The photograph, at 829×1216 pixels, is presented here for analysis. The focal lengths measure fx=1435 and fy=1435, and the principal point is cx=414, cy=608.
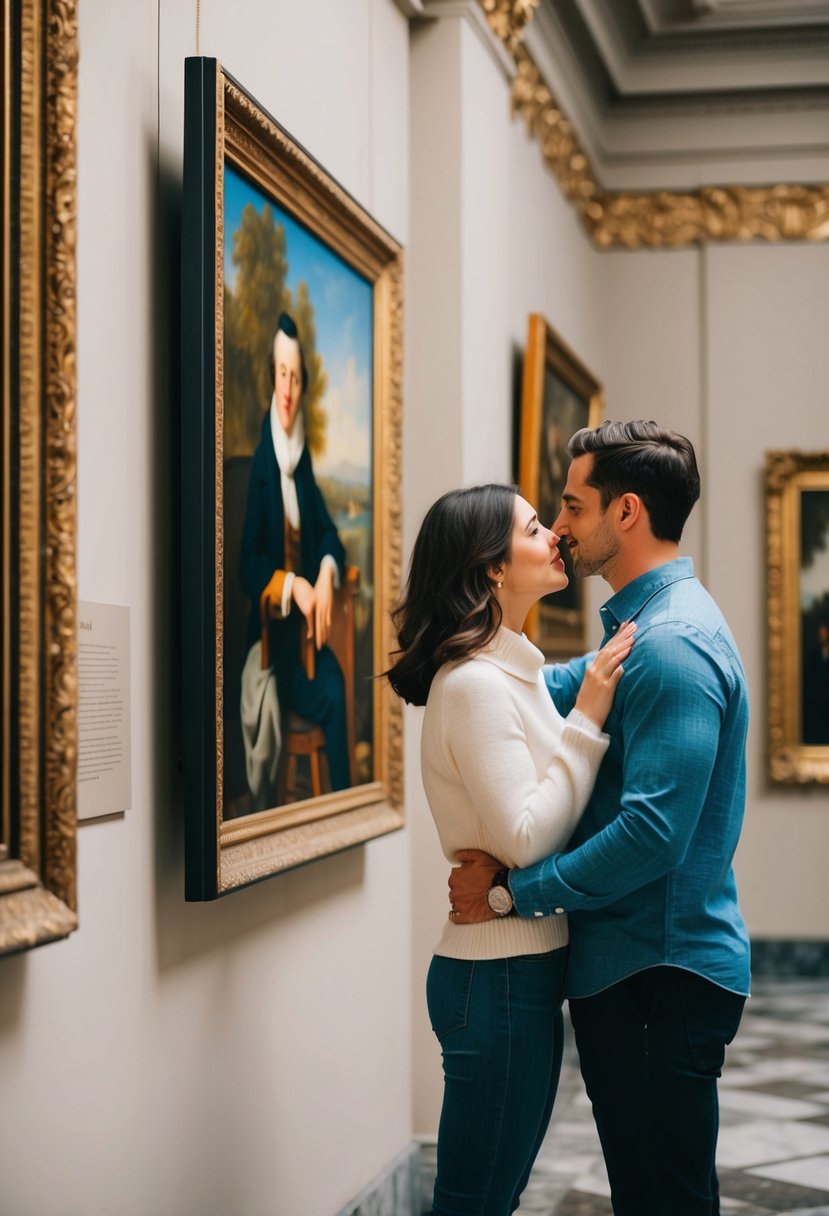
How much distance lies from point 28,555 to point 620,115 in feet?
29.0

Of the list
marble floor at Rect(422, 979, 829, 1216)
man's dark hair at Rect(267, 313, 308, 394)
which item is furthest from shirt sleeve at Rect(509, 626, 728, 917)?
marble floor at Rect(422, 979, 829, 1216)

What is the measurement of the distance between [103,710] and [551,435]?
201 inches

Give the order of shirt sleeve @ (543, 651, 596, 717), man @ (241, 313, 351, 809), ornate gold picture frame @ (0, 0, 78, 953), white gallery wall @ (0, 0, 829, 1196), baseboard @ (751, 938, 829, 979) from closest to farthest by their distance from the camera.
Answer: ornate gold picture frame @ (0, 0, 78, 953), white gallery wall @ (0, 0, 829, 1196), man @ (241, 313, 351, 809), shirt sleeve @ (543, 651, 596, 717), baseboard @ (751, 938, 829, 979)

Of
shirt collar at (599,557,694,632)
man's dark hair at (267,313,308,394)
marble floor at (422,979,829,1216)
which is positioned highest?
man's dark hair at (267,313,308,394)

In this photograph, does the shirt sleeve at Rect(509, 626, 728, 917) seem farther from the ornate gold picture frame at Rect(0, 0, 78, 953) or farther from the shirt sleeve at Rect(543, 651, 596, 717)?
the ornate gold picture frame at Rect(0, 0, 78, 953)

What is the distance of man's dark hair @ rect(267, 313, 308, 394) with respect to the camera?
149 inches

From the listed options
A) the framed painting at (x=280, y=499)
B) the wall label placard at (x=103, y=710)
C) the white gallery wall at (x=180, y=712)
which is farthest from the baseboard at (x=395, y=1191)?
the wall label placard at (x=103, y=710)

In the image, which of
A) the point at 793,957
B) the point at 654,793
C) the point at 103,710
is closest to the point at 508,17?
the point at 654,793

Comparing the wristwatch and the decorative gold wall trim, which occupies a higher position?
the decorative gold wall trim

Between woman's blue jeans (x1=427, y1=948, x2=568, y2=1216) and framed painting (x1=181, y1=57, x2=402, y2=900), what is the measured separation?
2.04 ft

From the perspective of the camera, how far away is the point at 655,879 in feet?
10.6

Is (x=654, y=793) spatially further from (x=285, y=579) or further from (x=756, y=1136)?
(x=756, y=1136)

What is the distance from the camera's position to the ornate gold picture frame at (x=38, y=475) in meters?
2.40

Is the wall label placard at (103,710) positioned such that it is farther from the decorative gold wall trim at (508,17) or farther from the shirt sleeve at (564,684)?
the decorative gold wall trim at (508,17)
